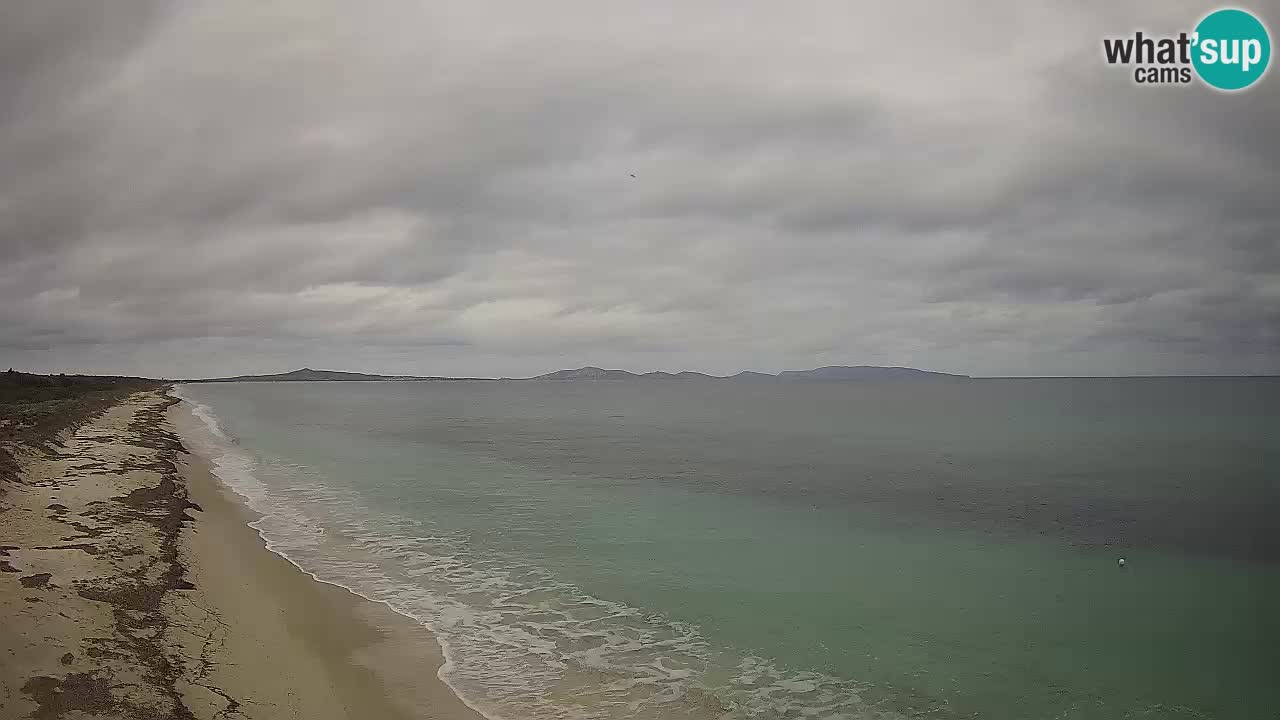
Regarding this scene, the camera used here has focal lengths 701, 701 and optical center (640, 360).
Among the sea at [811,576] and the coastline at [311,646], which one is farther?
the sea at [811,576]

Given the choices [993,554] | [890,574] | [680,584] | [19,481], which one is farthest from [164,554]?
[993,554]

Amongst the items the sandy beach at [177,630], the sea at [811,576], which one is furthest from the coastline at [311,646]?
the sea at [811,576]

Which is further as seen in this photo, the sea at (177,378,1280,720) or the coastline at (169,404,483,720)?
the sea at (177,378,1280,720)

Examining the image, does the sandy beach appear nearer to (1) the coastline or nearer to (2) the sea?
(1) the coastline

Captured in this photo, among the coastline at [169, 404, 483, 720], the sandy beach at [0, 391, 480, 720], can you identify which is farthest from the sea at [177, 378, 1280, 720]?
the sandy beach at [0, 391, 480, 720]

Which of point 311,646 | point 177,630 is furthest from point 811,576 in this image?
point 177,630

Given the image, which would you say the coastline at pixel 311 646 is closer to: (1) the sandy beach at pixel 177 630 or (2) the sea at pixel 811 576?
(1) the sandy beach at pixel 177 630

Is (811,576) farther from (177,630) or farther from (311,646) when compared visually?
(177,630)
